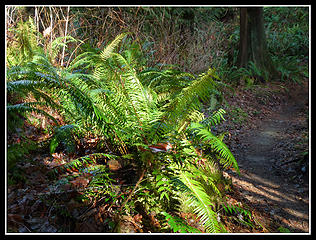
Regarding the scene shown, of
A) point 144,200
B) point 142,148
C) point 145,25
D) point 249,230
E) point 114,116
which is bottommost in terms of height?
point 249,230

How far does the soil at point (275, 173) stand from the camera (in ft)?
7.25

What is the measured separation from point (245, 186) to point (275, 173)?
35 centimetres

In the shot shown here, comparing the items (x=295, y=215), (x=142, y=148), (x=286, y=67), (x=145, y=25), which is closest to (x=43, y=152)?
(x=142, y=148)

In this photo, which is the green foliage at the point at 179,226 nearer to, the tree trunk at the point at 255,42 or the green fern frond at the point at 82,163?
the green fern frond at the point at 82,163

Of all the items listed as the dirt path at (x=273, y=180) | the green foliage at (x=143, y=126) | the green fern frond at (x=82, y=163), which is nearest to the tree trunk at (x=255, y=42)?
the dirt path at (x=273, y=180)

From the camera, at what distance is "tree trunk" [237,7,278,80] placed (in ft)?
21.4

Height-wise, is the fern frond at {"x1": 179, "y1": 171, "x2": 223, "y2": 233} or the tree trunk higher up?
the tree trunk

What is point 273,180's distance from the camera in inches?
103

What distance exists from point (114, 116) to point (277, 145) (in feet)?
7.18

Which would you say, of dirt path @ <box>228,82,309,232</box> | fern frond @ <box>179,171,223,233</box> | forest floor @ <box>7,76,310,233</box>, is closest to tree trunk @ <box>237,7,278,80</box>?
forest floor @ <box>7,76,310,233</box>

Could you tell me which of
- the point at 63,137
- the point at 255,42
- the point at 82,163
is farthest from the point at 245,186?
the point at 255,42

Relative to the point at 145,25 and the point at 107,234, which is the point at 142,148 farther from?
the point at 145,25

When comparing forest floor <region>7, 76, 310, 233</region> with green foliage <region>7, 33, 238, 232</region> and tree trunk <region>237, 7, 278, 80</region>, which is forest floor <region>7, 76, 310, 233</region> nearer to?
green foliage <region>7, 33, 238, 232</region>

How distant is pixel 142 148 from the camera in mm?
2088
